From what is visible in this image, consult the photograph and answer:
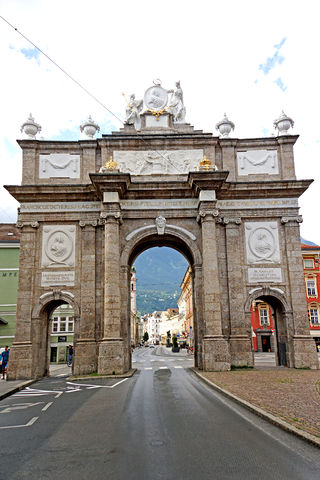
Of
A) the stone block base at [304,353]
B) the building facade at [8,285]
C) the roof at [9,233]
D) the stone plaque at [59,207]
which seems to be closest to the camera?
the stone block base at [304,353]

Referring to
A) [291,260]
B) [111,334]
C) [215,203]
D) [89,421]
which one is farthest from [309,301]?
[89,421]

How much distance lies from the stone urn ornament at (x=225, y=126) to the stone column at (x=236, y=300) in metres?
6.04

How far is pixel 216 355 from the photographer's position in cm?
2173

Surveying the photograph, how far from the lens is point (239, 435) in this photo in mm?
7820

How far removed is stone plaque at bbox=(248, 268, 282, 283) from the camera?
2477 centimetres

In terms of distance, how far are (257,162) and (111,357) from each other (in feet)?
50.7

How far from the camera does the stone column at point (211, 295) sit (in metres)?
21.7

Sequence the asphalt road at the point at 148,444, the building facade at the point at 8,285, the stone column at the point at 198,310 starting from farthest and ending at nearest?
the building facade at the point at 8,285 < the stone column at the point at 198,310 < the asphalt road at the point at 148,444

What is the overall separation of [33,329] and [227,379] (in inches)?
483

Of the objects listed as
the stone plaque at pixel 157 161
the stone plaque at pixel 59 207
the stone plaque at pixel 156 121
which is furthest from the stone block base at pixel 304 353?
the stone plaque at pixel 156 121

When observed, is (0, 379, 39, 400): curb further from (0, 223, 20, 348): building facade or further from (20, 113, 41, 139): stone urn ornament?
(0, 223, 20, 348): building facade

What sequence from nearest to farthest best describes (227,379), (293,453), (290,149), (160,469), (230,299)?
(160,469) → (293,453) → (227,379) → (230,299) → (290,149)

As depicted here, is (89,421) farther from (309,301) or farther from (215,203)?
(309,301)

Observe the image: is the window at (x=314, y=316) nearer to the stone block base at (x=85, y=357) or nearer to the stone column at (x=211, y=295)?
the stone column at (x=211, y=295)
